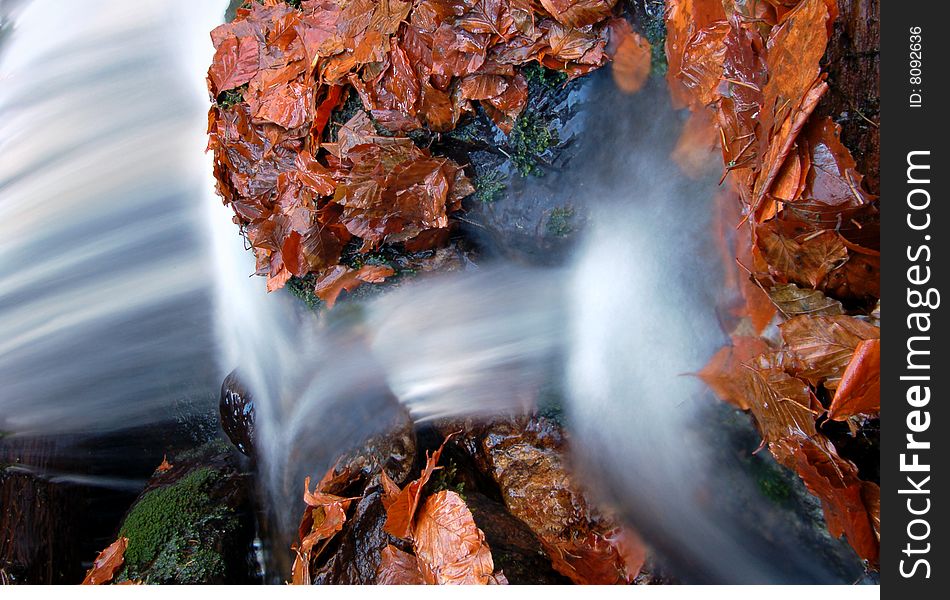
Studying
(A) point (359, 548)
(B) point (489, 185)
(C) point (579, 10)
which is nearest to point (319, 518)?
(A) point (359, 548)

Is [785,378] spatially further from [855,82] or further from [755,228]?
[855,82]

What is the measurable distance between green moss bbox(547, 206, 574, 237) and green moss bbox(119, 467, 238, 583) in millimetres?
661

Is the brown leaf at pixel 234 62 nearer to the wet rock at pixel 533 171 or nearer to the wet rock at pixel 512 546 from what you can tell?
the wet rock at pixel 533 171

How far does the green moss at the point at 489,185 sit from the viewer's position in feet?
2.43

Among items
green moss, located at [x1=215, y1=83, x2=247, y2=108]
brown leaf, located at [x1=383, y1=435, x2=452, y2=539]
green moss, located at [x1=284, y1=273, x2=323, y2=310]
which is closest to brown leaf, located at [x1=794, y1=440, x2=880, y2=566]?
brown leaf, located at [x1=383, y1=435, x2=452, y2=539]

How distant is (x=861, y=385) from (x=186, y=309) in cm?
Result: 94

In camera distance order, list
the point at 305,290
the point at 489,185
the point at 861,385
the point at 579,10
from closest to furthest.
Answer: the point at 861,385, the point at 579,10, the point at 489,185, the point at 305,290

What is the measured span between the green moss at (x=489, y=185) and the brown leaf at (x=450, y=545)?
0.39 metres

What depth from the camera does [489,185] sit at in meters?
0.75

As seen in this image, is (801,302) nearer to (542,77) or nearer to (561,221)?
(561,221)

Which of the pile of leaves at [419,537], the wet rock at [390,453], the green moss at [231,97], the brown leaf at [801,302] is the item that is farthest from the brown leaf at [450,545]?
the green moss at [231,97]

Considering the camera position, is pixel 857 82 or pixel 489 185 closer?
pixel 857 82

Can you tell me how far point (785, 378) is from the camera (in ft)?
1.93
